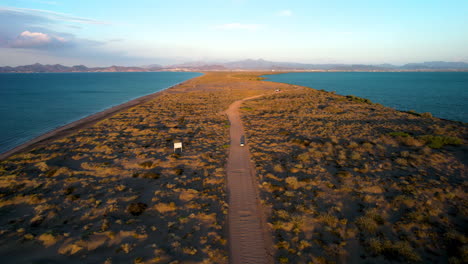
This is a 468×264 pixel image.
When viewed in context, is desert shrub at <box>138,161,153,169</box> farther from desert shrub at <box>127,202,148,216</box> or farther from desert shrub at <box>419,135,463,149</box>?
desert shrub at <box>419,135,463,149</box>

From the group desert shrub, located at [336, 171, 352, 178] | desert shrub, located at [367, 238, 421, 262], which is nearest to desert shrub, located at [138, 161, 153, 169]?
desert shrub, located at [336, 171, 352, 178]

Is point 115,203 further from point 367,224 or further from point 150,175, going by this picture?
point 367,224

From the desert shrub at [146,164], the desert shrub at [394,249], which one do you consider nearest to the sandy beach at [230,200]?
the desert shrub at [394,249]

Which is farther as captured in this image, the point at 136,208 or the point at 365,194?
the point at 365,194

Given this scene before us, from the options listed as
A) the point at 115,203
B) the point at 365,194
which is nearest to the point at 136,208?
the point at 115,203

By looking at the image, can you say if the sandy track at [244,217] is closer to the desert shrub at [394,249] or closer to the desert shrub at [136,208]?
the desert shrub at [394,249]

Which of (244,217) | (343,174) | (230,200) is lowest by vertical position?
(244,217)

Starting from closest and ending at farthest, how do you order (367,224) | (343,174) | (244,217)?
(367,224) < (244,217) < (343,174)
